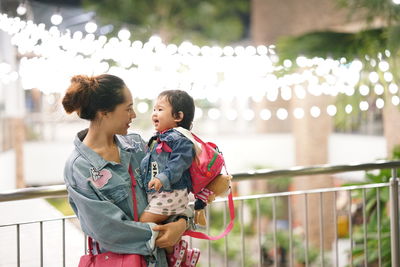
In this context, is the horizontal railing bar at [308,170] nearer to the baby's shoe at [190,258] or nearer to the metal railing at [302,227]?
the metal railing at [302,227]

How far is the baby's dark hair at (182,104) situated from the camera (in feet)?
5.97

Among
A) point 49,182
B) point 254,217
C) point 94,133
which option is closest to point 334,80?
point 94,133

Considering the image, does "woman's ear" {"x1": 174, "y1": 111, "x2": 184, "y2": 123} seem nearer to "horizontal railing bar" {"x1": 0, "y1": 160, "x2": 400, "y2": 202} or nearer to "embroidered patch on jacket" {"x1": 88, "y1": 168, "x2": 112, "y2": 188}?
"embroidered patch on jacket" {"x1": 88, "y1": 168, "x2": 112, "y2": 188}

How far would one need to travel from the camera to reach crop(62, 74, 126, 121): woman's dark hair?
1662mm

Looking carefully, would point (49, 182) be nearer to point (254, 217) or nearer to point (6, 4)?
point (254, 217)

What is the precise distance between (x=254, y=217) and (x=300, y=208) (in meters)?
1.61

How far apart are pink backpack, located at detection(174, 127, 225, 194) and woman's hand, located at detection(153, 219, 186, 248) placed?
139 mm

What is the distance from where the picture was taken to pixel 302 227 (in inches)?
433

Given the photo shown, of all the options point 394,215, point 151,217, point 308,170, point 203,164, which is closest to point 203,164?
point 203,164

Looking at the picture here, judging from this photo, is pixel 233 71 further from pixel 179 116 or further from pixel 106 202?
pixel 106 202

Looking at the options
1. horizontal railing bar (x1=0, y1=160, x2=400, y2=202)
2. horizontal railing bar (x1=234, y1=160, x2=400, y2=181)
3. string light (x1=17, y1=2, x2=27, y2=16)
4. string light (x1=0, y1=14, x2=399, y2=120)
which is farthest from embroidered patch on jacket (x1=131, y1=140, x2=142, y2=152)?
string light (x1=17, y1=2, x2=27, y2=16)

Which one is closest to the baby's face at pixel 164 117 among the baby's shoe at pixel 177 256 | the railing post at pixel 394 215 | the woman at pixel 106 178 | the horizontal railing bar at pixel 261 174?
the woman at pixel 106 178

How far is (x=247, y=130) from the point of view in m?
15.2

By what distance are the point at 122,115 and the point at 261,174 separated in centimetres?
108
